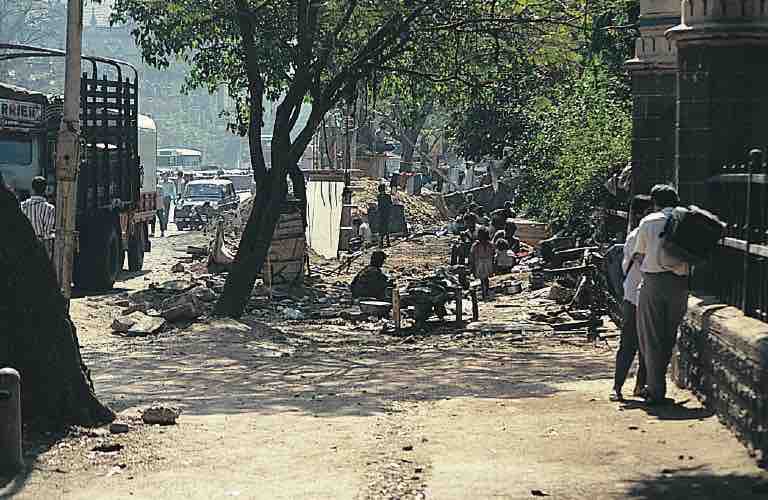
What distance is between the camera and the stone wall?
7031mm

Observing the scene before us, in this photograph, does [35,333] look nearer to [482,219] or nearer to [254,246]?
[254,246]

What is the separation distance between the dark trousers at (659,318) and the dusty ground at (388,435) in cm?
26

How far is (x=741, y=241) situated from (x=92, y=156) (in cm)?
1444

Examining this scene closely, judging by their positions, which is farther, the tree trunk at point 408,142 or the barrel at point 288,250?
the tree trunk at point 408,142

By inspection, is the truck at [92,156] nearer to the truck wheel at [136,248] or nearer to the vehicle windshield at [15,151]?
the vehicle windshield at [15,151]

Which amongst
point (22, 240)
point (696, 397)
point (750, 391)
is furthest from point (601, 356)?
point (22, 240)

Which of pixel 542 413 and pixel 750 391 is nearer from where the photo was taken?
pixel 750 391

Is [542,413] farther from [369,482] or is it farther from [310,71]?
[310,71]

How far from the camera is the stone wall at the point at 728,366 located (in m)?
7.03

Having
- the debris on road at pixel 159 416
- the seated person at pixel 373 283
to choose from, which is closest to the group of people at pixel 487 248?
the seated person at pixel 373 283

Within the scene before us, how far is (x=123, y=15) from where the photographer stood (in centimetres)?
1788

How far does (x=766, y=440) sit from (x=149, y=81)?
4077 inches

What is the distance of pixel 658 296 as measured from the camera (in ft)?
29.1

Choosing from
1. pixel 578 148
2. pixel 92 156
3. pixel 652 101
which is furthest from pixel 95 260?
pixel 652 101
